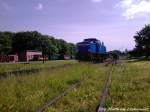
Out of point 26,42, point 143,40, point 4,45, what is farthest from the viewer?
point 26,42

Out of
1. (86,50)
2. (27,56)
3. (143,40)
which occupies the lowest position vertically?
(86,50)

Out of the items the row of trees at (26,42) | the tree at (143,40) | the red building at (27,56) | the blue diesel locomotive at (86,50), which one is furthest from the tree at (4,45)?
the blue diesel locomotive at (86,50)

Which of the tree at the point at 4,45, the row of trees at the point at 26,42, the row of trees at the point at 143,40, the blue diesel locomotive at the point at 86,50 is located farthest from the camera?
the row of trees at the point at 26,42

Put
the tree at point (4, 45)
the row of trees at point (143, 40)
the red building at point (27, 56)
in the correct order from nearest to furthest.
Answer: the row of trees at point (143, 40)
the red building at point (27, 56)
the tree at point (4, 45)

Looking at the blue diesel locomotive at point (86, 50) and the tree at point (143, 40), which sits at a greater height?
the tree at point (143, 40)

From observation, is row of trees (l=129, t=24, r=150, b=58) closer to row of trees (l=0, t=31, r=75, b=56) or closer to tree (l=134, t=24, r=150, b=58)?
tree (l=134, t=24, r=150, b=58)

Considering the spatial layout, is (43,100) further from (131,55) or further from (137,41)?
(131,55)

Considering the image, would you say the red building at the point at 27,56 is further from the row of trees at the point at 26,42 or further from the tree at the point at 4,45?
the row of trees at the point at 26,42

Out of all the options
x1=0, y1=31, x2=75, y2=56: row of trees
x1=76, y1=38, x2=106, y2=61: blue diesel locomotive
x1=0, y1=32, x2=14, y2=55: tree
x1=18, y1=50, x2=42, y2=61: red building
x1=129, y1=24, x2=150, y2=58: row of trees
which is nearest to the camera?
x1=76, y1=38, x2=106, y2=61: blue diesel locomotive

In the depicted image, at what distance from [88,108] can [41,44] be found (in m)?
122

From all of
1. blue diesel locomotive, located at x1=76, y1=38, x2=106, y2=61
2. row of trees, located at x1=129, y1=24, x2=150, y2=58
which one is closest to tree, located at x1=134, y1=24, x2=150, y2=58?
row of trees, located at x1=129, y1=24, x2=150, y2=58

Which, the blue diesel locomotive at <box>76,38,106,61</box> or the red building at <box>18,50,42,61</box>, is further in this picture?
the red building at <box>18,50,42,61</box>

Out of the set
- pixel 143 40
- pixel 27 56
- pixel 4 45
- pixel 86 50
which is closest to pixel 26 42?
pixel 4 45

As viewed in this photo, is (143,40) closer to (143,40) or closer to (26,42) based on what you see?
(143,40)
